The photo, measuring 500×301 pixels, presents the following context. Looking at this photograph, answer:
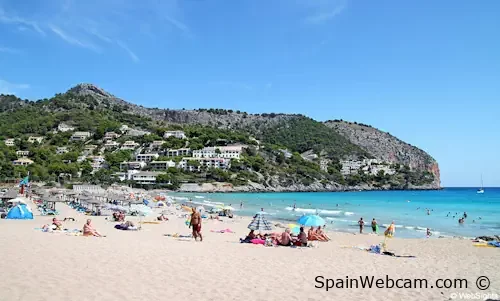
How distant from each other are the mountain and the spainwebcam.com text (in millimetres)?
85035

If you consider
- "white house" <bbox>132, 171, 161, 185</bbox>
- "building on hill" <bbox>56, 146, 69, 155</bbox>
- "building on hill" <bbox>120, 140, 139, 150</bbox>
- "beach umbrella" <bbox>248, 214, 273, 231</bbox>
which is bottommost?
"beach umbrella" <bbox>248, 214, 273, 231</bbox>

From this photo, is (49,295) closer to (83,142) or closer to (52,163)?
(52,163)

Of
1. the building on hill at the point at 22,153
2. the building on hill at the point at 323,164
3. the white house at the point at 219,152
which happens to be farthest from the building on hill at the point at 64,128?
the building on hill at the point at 323,164

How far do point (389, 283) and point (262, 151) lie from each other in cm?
12901

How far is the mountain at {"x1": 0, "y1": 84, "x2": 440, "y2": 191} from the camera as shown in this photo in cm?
10925

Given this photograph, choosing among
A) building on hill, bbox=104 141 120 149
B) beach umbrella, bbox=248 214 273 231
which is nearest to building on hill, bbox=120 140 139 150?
building on hill, bbox=104 141 120 149

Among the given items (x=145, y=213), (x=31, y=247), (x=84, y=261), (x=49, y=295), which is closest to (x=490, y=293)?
(x=49, y=295)

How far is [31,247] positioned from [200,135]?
5318 inches

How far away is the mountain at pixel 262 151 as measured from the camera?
109250 mm

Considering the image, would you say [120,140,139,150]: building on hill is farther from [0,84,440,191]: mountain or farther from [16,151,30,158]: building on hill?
[16,151,30,158]: building on hill

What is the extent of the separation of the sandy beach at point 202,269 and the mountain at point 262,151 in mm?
79146

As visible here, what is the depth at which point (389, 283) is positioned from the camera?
28.0 ft

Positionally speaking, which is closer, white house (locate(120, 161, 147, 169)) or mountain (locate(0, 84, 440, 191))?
mountain (locate(0, 84, 440, 191))

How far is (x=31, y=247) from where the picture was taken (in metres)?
11.3
